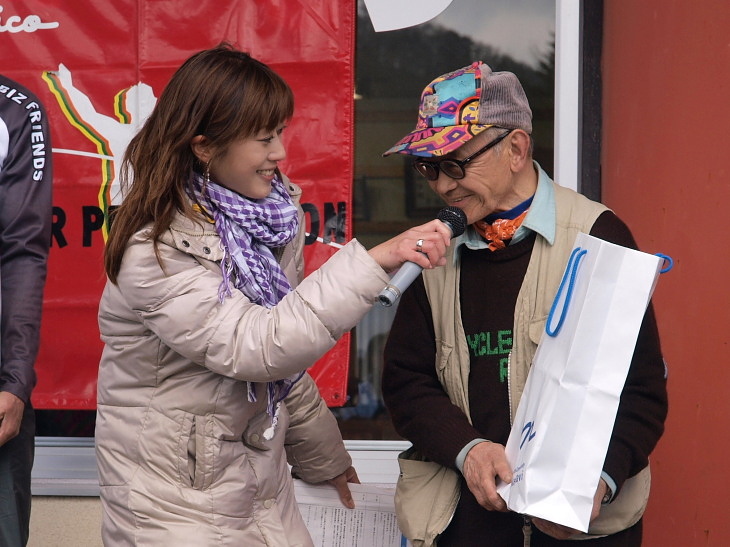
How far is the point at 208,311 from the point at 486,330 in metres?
0.67

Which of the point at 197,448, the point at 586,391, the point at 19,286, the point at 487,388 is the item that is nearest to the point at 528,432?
the point at 586,391

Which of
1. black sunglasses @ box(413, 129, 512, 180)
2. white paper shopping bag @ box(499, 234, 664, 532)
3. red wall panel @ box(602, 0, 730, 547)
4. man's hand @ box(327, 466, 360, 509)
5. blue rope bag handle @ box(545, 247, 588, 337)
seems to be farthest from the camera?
red wall panel @ box(602, 0, 730, 547)

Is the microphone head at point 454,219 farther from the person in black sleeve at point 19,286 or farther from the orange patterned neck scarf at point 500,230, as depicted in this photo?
the person in black sleeve at point 19,286

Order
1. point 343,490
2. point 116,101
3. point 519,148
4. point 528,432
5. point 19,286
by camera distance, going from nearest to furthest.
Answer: point 528,432 < point 519,148 < point 343,490 < point 19,286 < point 116,101

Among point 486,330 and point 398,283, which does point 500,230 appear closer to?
point 486,330

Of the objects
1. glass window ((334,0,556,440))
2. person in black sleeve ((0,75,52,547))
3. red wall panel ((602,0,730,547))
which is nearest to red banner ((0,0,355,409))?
glass window ((334,0,556,440))

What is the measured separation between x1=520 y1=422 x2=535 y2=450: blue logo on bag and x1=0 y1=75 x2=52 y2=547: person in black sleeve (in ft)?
5.45

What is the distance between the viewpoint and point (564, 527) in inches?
84.6

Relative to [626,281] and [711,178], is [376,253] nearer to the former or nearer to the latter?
[626,281]

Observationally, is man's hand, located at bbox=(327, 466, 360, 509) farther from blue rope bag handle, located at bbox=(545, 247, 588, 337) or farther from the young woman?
blue rope bag handle, located at bbox=(545, 247, 588, 337)

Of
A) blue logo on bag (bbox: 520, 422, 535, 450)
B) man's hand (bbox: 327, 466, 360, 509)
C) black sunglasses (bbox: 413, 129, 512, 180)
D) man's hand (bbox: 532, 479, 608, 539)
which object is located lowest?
man's hand (bbox: 327, 466, 360, 509)

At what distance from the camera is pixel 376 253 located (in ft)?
7.04

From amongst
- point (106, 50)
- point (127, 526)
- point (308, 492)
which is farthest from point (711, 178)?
point (106, 50)

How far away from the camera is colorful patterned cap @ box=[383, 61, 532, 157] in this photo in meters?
2.31
